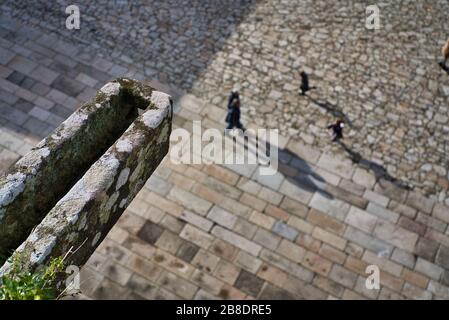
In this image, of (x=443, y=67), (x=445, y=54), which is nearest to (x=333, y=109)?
(x=443, y=67)

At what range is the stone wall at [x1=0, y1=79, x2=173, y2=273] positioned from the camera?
3.85 metres

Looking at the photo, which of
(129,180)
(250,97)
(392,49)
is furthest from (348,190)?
(129,180)

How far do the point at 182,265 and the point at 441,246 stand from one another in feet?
18.3

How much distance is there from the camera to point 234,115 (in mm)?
12453

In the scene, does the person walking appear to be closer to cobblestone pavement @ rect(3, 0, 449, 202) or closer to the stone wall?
cobblestone pavement @ rect(3, 0, 449, 202)

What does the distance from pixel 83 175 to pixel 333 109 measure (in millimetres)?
9836

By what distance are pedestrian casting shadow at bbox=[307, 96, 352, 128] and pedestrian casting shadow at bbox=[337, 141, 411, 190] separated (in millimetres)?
789

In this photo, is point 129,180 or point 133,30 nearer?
point 129,180

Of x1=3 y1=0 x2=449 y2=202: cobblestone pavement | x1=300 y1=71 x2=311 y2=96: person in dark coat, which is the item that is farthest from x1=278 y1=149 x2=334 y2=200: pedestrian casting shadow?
x1=300 y1=71 x2=311 y2=96: person in dark coat

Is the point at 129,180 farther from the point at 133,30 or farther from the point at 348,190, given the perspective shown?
the point at 133,30

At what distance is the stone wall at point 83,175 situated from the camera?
3.85 metres

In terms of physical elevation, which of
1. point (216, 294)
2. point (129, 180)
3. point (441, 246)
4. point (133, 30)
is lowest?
point (216, 294)

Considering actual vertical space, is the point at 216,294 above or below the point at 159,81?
below

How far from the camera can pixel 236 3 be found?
51.4 ft
